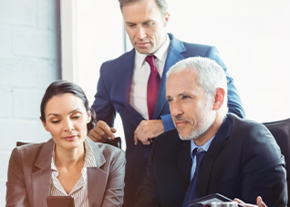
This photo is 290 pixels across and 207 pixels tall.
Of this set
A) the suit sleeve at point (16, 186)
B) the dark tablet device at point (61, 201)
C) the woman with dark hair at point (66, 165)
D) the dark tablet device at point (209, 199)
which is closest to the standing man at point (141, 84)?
the woman with dark hair at point (66, 165)

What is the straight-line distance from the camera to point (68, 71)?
235 centimetres

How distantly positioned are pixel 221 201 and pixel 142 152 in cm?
77

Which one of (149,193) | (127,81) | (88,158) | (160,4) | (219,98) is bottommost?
(149,193)

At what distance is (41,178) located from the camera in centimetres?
153

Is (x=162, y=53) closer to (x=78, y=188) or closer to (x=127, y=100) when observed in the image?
(x=127, y=100)

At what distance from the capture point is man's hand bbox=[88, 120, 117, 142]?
1698 millimetres

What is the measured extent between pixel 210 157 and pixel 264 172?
→ 0.58ft

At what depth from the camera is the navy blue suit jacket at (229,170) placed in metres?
1.24

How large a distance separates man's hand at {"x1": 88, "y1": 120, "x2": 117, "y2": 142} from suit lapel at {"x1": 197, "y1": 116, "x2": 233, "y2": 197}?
1.65ft

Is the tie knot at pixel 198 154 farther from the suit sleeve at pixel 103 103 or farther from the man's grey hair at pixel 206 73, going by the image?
the suit sleeve at pixel 103 103

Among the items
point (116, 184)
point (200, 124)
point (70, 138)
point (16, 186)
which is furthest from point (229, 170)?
point (16, 186)

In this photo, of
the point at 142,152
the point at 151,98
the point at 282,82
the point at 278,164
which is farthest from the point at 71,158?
the point at 282,82

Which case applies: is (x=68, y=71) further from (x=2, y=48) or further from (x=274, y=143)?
(x=274, y=143)

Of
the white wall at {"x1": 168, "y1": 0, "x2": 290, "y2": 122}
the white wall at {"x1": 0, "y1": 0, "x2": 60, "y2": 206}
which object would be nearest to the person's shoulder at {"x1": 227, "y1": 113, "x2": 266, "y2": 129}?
the white wall at {"x1": 168, "y1": 0, "x2": 290, "y2": 122}
